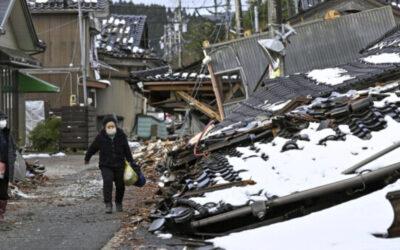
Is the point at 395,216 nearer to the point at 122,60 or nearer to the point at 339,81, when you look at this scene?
the point at 339,81

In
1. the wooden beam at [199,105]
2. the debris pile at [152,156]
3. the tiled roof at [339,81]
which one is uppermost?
the tiled roof at [339,81]

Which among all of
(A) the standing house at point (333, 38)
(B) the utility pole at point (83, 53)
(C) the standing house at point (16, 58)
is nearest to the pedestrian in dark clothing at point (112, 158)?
(A) the standing house at point (333, 38)

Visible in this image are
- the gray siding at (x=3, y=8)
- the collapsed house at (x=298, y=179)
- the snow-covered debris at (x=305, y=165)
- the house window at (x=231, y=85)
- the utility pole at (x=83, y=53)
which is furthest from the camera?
the utility pole at (x=83, y=53)

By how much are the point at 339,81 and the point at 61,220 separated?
6849 mm

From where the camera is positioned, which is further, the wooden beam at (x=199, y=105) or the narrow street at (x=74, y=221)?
the wooden beam at (x=199, y=105)

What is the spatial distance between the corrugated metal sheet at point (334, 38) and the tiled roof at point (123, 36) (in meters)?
23.5

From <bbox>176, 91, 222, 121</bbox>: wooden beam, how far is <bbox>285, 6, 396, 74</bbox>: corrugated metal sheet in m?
4.32

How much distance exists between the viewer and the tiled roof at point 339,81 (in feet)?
41.0

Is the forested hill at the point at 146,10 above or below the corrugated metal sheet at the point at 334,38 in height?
above

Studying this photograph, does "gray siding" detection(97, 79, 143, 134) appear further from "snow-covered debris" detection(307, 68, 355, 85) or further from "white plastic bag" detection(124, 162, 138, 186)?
"white plastic bag" detection(124, 162, 138, 186)

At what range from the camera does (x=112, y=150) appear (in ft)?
33.3

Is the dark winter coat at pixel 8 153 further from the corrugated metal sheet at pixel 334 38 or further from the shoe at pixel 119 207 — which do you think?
the corrugated metal sheet at pixel 334 38

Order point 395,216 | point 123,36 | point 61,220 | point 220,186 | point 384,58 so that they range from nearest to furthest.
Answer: point 395,216
point 220,186
point 61,220
point 384,58
point 123,36

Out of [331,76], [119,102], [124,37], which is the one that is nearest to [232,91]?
[331,76]
